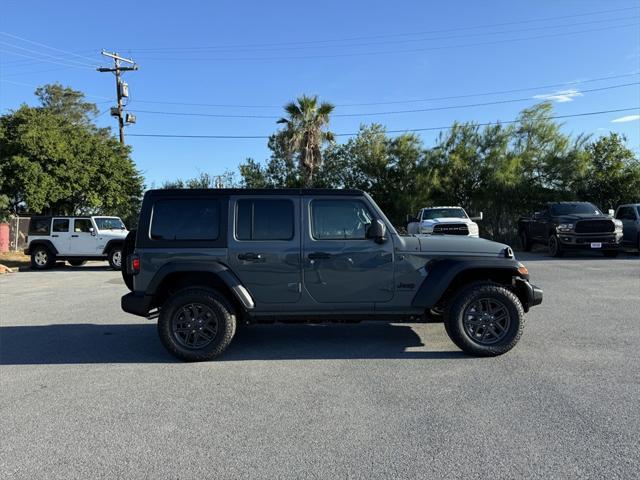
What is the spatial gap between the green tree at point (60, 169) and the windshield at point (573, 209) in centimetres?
2045

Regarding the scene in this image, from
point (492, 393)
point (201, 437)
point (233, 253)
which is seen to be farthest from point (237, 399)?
point (492, 393)

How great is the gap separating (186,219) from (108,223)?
1378 cm

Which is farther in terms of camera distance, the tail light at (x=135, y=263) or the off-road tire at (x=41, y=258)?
the off-road tire at (x=41, y=258)

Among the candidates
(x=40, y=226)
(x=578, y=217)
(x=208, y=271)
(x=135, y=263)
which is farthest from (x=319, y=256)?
(x=40, y=226)

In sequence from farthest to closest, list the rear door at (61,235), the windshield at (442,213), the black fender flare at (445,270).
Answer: the windshield at (442,213) < the rear door at (61,235) < the black fender flare at (445,270)

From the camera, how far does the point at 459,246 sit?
5.86 m

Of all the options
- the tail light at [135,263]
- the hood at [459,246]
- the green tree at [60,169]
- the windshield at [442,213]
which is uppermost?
the green tree at [60,169]

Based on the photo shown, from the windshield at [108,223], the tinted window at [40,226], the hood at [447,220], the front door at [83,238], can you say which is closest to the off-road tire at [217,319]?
the hood at [447,220]

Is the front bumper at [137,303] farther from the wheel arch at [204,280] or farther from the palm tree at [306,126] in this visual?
the palm tree at [306,126]

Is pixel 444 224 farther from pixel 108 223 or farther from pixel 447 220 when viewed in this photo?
pixel 108 223

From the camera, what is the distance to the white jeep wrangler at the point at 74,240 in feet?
58.1

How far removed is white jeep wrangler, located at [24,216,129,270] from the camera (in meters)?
17.7

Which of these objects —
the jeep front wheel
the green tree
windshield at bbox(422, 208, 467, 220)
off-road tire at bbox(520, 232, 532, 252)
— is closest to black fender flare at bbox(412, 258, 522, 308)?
windshield at bbox(422, 208, 467, 220)

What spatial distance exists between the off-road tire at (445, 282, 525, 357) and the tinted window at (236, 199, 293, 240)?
6.64 ft
